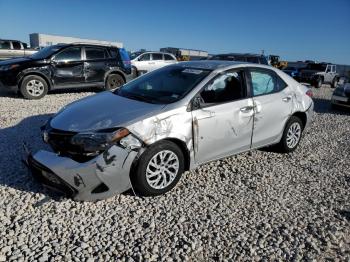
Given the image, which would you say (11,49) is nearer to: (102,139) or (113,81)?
(113,81)

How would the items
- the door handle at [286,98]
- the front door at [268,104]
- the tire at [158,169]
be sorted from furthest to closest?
the door handle at [286,98], the front door at [268,104], the tire at [158,169]

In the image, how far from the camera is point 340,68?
41.4 m

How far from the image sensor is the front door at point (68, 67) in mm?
9914

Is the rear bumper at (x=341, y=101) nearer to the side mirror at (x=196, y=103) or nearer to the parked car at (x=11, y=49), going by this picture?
the side mirror at (x=196, y=103)

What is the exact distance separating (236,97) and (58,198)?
256 centimetres

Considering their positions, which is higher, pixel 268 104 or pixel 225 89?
pixel 225 89

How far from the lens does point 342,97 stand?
1079cm

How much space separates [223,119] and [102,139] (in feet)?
5.26

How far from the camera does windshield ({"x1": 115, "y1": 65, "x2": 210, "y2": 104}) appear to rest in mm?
4184

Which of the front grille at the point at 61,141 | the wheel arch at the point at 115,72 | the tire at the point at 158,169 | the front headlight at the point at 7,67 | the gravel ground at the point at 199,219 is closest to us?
the gravel ground at the point at 199,219

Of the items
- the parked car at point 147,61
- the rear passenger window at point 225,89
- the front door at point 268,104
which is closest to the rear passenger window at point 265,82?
the front door at point 268,104

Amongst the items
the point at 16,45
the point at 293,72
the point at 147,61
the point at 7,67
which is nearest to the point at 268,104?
the point at 7,67

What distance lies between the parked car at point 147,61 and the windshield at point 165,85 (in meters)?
12.9

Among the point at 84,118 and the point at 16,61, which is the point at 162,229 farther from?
the point at 16,61
